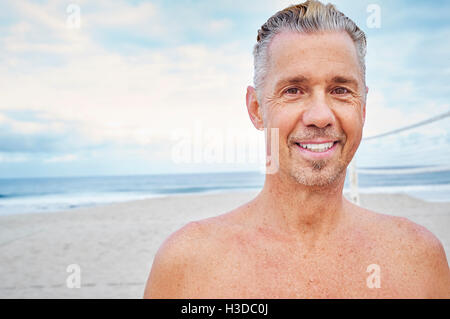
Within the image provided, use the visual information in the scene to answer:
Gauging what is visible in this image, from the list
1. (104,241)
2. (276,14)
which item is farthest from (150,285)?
(104,241)

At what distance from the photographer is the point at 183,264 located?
4.53 feet

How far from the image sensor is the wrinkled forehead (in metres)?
1.26

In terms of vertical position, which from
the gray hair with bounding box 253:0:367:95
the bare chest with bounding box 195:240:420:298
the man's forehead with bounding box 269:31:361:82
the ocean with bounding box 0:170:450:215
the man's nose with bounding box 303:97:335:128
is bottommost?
the ocean with bounding box 0:170:450:215

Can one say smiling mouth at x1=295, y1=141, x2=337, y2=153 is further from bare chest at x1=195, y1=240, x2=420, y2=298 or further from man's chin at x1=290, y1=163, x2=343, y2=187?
bare chest at x1=195, y1=240, x2=420, y2=298

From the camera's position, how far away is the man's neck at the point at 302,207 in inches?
53.8

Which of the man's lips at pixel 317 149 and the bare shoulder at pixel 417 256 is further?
the bare shoulder at pixel 417 256

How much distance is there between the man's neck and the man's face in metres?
0.09

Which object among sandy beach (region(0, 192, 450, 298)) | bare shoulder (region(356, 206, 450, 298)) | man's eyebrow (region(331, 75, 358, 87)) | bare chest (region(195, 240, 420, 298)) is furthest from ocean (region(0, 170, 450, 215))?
man's eyebrow (region(331, 75, 358, 87))

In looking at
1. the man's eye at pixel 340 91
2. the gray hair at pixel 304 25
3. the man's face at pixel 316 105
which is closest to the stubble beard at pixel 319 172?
the man's face at pixel 316 105

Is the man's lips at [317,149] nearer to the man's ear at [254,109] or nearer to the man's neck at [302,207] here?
the man's neck at [302,207]
